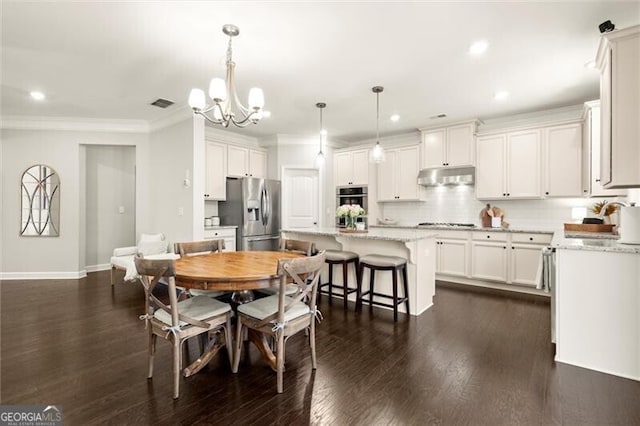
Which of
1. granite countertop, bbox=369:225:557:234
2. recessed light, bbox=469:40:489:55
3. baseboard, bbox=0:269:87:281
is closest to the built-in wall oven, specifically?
granite countertop, bbox=369:225:557:234

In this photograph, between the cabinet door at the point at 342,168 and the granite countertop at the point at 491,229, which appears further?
the cabinet door at the point at 342,168

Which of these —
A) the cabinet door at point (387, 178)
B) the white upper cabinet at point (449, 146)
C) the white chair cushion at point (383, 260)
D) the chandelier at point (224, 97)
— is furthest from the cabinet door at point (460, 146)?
the chandelier at point (224, 97)

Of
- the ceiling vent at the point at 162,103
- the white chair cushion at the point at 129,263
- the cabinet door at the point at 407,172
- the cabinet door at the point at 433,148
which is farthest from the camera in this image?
the cabinet door at the point at 407,172

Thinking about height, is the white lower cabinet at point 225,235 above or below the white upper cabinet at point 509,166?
below

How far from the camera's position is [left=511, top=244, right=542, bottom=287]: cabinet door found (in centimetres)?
411

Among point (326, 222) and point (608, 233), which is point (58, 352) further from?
point (608, 233)

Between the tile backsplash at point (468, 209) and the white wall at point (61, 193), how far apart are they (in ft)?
16.2

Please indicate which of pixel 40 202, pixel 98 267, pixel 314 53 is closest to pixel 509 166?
pixel 314 53

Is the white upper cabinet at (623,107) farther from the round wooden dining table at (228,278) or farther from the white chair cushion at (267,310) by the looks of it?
the round wooden dining table at (228,278)

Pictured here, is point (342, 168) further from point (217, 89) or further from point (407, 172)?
point (217, 89)

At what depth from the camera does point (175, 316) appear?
1.91 meters

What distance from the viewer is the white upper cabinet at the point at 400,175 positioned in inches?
214

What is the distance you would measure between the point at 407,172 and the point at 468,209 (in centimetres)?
122

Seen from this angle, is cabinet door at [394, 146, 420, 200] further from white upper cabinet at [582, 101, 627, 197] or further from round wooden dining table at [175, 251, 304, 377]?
round wooden dining table at [175, 251, 304, 377]
